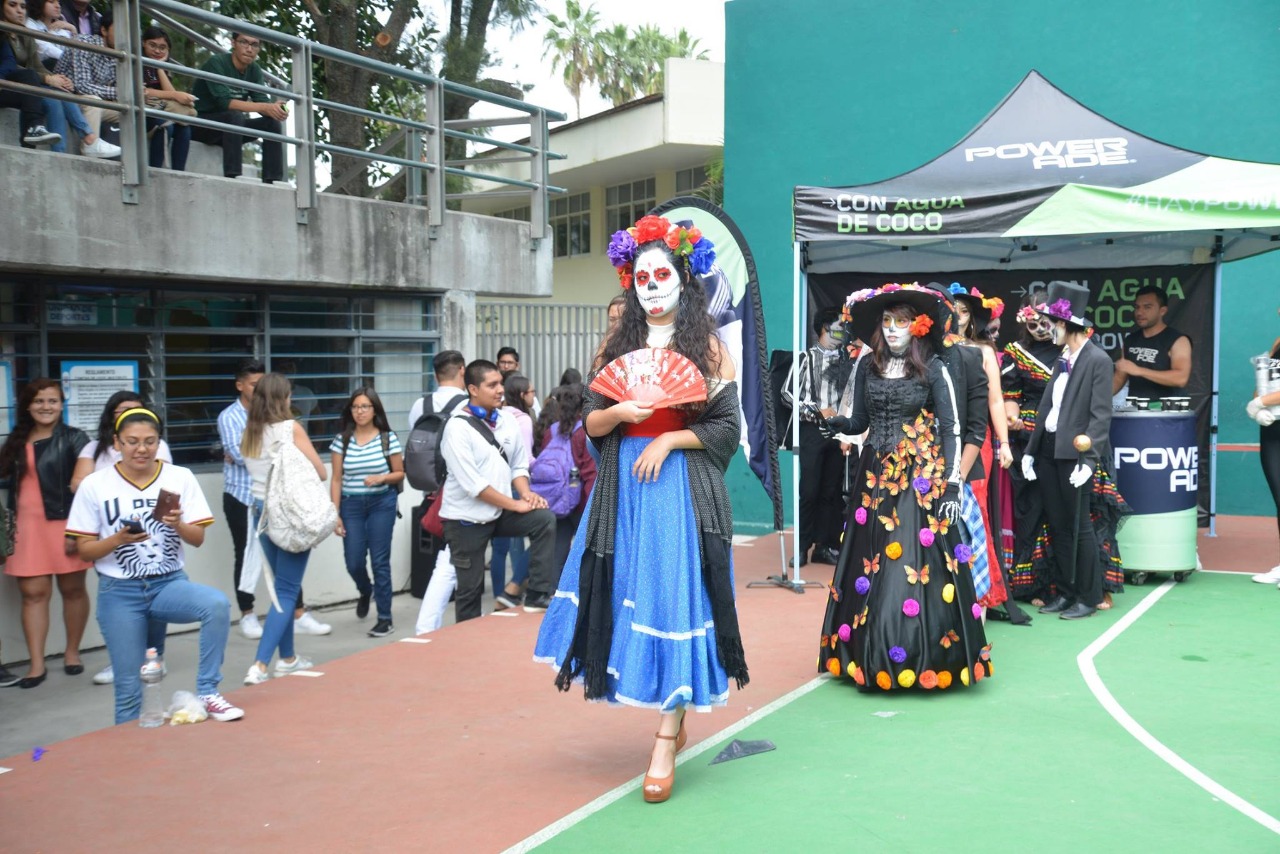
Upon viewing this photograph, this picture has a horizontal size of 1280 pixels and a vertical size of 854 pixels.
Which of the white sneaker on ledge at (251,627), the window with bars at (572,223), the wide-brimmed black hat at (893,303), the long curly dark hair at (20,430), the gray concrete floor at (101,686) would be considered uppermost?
the window with bars at (572,223)

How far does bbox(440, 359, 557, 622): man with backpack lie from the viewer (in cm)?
734

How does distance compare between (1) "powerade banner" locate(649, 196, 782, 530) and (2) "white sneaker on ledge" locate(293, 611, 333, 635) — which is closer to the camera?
(1) "powerade banner" locate(649, 196, 782, 530)

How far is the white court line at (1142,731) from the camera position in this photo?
4.29 metres

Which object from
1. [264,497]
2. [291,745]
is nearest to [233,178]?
[264,497]

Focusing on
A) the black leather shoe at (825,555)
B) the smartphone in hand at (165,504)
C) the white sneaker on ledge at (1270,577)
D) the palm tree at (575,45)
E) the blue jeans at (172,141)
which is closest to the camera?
the smartphone in hand at (165,504)

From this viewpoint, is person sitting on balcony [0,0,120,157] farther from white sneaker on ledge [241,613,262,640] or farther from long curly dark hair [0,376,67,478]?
white sneaker on ledge [241,613,262,640]

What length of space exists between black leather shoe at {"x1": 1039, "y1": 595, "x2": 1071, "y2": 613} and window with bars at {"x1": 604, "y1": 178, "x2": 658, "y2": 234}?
1991 cm

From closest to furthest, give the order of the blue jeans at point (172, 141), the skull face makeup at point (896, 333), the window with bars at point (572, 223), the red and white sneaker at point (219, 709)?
the red and white sneaker at point (219, 709) < the skull face makeup at point (896, 333) < the blue jeans at point (172, 141) < the window with bars at point (572, 223)

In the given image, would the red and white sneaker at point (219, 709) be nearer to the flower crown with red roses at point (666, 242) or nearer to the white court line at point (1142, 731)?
the flower crown with red roses at point (666, 242)

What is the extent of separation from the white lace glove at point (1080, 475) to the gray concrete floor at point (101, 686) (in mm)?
4806

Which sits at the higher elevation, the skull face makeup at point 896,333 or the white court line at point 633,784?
the skull face makeup at point 896,333

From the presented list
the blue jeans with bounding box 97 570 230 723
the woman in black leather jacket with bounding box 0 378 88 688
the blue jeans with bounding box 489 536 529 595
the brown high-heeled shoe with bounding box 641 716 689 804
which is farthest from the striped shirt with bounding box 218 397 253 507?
the brown high-heeled shoe with bounding box 641 716 689 804

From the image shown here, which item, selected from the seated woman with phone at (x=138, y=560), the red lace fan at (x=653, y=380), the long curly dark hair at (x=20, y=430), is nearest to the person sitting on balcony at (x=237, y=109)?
the long curly dark hair at (x=20, y=430)

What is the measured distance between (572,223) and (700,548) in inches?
1022
